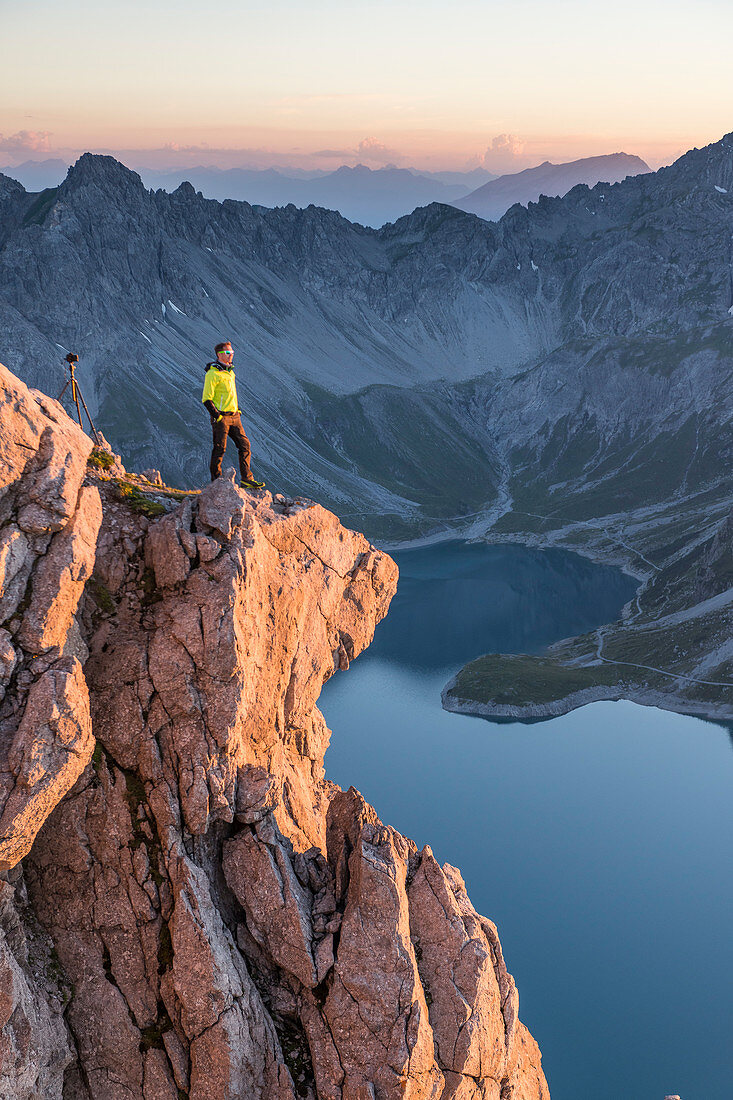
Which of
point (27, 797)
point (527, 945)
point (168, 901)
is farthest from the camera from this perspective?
point (527, 945)

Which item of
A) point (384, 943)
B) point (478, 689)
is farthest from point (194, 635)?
point (478, 689)

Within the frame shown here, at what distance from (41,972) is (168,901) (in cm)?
259

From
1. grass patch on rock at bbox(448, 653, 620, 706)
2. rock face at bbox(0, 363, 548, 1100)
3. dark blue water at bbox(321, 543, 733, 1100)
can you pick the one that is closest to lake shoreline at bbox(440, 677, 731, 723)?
grass patch on rock at bbox(448, 653, 620, 706)

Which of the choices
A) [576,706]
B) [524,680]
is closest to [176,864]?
[576,706]

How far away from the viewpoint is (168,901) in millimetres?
18156

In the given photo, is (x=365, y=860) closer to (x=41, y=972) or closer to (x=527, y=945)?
(x=41, y=972)

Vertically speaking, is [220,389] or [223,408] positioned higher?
[220,389]

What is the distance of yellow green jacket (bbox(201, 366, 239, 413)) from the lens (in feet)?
80.3

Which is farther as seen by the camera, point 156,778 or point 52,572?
point 156,778

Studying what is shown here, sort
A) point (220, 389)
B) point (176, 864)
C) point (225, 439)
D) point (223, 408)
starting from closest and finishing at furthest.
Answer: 1. point (176, 864)
2. point (220, 389)
3. point (223, 408)
4. point (225, 439)

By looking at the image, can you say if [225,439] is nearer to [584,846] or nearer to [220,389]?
[220,389]

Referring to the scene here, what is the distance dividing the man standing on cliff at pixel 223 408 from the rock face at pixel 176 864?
4.22 meters

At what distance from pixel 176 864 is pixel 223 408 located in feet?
39.1

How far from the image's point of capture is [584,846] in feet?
285
